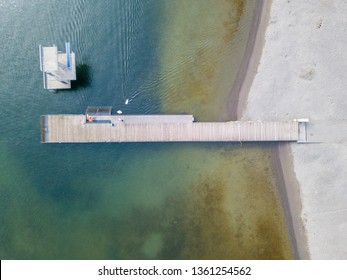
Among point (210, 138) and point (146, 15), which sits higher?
point (146, 15)

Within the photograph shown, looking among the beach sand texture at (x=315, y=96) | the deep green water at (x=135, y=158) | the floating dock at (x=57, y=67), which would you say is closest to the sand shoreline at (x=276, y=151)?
the beach sand texture at (x=315, y=96)

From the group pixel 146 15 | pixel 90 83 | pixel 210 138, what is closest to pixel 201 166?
pixel 210 138

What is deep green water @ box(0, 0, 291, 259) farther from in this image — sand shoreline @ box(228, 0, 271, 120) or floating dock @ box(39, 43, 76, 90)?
floating dock @ box(39, 43, 76, 90)

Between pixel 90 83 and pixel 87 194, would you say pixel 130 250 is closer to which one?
pixel 87 194

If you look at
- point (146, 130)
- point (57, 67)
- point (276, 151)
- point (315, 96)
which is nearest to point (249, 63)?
point (315, 96)

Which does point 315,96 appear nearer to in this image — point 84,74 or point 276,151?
point 276,151

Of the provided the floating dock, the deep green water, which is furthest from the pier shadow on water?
the floating dock
